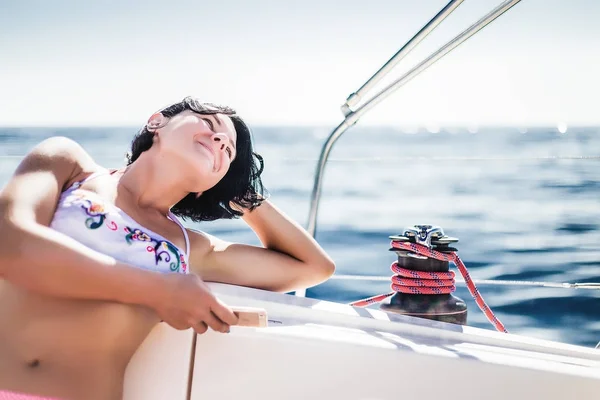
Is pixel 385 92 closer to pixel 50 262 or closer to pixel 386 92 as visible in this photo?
pixel 386 92

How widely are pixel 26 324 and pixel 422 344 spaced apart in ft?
2.47

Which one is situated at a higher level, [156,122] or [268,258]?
[156,122]

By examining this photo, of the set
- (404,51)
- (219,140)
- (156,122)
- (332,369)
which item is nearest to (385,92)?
(404,51)

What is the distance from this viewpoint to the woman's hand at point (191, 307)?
1.26 meters

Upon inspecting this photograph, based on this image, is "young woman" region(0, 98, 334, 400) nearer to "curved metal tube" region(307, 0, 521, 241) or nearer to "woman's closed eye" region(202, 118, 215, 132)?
"woman's closed eye" region(202, 118, 215, 132)

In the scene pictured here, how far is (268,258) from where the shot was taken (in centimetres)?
169

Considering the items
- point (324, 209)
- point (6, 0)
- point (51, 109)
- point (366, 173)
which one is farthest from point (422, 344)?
point (51, 109)

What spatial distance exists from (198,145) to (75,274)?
45 centimetres

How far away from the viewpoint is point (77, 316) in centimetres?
129

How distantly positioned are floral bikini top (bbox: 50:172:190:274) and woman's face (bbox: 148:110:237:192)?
0.17 meters

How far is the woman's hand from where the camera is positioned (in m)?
1.26

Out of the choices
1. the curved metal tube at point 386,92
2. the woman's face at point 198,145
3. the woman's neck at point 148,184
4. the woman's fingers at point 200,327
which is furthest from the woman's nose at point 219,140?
the woman's fingers at point 200,327

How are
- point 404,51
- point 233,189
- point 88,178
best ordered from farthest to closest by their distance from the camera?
point 233,189
point 404,51
point 88,178

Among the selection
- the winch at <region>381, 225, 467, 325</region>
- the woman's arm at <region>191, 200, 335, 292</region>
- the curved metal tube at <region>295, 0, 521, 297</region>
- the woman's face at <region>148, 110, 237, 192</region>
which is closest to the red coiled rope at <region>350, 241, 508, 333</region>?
the winch at <region>381, 225, 467, 325</region>
